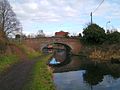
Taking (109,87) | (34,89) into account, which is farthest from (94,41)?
(34,89)

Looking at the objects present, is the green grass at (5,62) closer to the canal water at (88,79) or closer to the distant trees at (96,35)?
the canal water at (88,79)

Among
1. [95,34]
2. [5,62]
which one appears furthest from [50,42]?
[5,62]

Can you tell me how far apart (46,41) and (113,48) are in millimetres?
23489

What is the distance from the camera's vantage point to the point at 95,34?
7250 centimetres

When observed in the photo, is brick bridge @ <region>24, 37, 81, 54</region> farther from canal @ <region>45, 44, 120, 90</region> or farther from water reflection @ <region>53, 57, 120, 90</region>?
water reflection @ <region>53, 57, 120, 90</region>

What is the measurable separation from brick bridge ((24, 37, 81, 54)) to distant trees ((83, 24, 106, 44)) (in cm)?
545

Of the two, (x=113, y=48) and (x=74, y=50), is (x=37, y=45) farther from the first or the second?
(x=113, y=48)

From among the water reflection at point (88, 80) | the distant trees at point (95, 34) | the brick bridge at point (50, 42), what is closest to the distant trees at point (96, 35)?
the distant trees at point (95, 34)

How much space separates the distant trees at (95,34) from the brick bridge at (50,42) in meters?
5.45

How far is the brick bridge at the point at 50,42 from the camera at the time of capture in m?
76.4

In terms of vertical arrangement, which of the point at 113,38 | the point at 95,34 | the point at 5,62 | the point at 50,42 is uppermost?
the point at 95,34

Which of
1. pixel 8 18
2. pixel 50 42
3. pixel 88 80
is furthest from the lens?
pixel 50 42

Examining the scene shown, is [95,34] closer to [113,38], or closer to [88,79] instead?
[113,38]

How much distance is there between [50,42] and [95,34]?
13.1 meters
